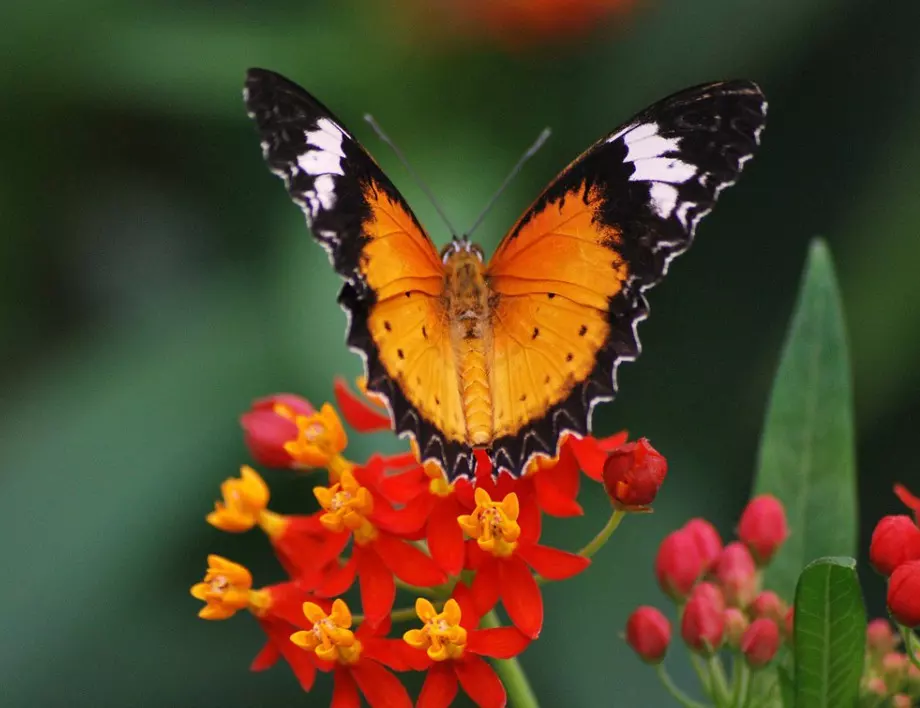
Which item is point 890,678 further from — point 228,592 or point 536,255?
point 228,592

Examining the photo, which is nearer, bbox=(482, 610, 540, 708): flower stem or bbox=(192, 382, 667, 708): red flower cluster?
bbox=(192, 382, 667, 708): red flower cluster

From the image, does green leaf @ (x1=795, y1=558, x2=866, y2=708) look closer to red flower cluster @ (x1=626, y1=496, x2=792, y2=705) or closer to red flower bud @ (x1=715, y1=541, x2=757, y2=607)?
red flower cluster @ (x1=626, y1=496, x2=792, y2=705)

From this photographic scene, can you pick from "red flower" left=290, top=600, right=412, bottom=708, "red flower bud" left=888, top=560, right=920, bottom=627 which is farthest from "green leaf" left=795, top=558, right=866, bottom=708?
"red flower" left=290, top=600, right=412, bottom=708

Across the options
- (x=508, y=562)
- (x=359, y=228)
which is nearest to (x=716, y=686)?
(x=508, y=562)

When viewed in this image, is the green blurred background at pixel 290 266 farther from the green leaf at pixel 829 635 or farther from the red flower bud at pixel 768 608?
the green leaf at pixel 829 635

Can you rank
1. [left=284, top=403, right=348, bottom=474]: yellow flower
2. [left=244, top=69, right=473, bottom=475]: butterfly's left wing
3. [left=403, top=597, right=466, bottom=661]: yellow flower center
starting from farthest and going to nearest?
1. [left=284, top=403, right=348, bottom=474]: yellow flower
2. [left=244, top=69, right=473, bottom=475]: butterfly's left wing
3. [left=403, top=597, right=466, bottom=661]: yellow flower center

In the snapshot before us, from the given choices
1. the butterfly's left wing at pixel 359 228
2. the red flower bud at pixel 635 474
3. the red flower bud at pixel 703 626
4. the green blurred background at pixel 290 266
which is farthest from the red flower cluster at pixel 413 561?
the green blurred background at pixel 290 266

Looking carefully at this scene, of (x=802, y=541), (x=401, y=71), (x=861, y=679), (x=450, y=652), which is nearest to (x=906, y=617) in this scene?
(x=861, y=679)

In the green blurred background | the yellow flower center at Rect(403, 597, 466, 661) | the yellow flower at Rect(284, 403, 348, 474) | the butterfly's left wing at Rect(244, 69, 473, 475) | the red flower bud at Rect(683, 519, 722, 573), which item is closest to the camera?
the yellow flower center at Rect(403, 597, 466, 661)
